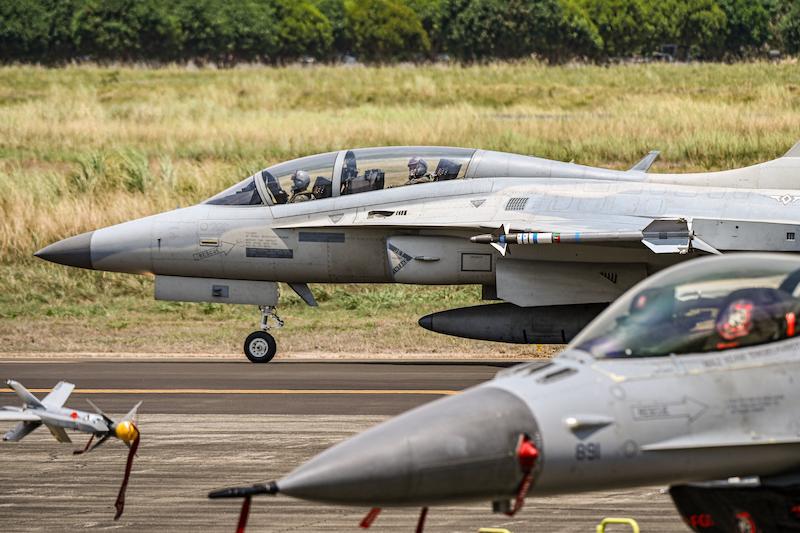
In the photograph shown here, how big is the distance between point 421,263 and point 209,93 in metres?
37.3

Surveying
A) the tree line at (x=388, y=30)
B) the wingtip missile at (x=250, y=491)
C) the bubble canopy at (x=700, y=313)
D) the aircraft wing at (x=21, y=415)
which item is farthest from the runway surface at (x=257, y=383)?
the tree line at (x=388, y=30)

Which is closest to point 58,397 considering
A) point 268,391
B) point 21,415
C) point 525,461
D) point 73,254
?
point 21,415

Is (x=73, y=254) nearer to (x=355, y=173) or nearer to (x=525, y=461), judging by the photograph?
(x=355, y=173)

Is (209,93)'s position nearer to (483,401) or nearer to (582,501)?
(582,501)

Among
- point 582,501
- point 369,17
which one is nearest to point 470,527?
point 582,501

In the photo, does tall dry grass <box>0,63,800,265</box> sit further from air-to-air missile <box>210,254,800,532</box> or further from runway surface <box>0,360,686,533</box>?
air-to-air missile <box>210,254,800,532</box>

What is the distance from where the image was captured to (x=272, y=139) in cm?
3662

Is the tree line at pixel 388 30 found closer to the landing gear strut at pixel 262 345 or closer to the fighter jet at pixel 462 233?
the fighter jet at pixel 462 233

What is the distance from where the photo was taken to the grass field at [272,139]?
20125 mm

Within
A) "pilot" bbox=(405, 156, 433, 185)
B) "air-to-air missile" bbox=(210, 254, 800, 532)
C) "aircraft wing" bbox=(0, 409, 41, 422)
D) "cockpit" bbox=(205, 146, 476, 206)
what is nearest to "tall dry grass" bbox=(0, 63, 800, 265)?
"cockpit" bbox=(205, 146, 476, 206)

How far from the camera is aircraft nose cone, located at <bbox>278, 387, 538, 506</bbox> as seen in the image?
5.43 metres

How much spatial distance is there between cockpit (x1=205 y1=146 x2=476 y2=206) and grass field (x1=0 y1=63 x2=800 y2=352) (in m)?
2.63

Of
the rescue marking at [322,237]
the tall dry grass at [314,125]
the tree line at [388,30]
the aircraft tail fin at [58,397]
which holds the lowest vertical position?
the aircraft tail fin at [58,397]

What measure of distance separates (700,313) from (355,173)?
9.87 metres
